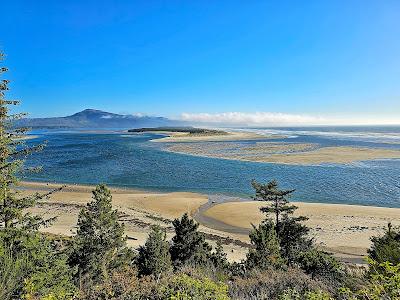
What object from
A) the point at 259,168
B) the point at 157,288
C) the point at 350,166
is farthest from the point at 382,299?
the point at 350,166

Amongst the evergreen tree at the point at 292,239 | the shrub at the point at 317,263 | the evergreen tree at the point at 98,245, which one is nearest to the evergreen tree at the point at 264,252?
the shrub at the point at 317,263

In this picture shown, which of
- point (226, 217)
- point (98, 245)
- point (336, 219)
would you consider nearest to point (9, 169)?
point (98, 245)

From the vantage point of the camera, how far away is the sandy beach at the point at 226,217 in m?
30.1

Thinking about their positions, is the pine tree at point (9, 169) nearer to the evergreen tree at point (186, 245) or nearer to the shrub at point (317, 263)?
the evergreen tree at point (186, 245)

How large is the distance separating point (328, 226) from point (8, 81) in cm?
3109

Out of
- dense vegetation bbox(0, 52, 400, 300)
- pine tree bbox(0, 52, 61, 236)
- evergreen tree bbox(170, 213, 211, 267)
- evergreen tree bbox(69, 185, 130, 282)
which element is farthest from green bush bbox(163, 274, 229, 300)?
evergreen tree bbox(170, 213, 211, 267)

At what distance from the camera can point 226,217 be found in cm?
3853

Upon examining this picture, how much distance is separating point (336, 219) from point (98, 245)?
2746 centimetres

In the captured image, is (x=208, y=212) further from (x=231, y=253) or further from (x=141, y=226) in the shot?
(x=231, y=253)

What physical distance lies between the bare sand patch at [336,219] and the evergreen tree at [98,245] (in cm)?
1734

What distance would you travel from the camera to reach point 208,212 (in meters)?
40.9

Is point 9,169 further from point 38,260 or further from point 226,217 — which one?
point 226,217

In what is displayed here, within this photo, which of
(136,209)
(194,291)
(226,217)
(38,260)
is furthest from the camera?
(136,209)

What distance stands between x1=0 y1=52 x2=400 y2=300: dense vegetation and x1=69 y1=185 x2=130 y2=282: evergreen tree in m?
0.05
